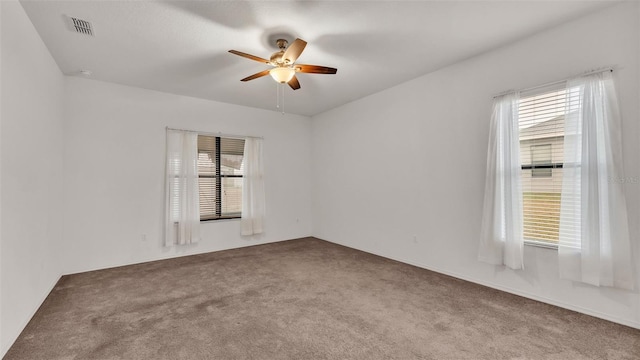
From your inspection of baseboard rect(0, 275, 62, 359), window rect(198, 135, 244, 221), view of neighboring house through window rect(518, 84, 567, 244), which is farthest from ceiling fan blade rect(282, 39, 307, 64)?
baseboard rect(0, 275, 62, 359)

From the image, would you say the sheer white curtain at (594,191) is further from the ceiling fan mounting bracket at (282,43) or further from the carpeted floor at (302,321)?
the ceiling fan mounting bracket at (282,43)

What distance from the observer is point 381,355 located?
2.01 metres

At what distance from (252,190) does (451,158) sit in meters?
3.63

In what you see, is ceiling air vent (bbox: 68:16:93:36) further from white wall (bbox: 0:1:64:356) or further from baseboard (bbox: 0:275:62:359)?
baseboard (bbox: 0:275:62:359)

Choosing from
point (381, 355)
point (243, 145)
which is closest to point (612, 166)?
point (381, 355)

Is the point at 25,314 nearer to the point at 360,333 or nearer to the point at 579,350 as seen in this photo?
the point at 360,333

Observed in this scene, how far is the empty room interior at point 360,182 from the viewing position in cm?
229

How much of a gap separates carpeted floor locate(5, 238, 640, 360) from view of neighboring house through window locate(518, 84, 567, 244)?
842mm

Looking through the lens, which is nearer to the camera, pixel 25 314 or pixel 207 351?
pixel 207 351

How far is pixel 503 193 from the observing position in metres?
3.07

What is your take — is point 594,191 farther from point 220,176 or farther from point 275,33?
point 220,176

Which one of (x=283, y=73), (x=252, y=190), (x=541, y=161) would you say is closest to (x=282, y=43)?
(x=283, y=73)

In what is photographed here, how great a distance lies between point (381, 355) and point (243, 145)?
14.9ft

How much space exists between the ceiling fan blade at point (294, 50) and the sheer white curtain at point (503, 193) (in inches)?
92.0
